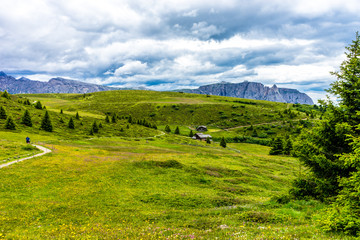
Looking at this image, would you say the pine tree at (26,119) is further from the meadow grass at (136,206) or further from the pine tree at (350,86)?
the pine tree at (350,86)

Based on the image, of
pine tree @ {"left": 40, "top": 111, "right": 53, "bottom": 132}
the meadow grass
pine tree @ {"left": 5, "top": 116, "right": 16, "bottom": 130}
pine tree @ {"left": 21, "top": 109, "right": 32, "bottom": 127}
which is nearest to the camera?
the meadow grass

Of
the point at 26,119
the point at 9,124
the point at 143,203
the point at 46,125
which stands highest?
the point at 26,119

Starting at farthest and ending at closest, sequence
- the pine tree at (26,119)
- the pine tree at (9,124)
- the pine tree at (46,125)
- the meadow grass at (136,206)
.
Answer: the pine tree at (46,125) < the pine tree at (26,119) < the pine tree at (9,124) < the meadow grass at (136,206)

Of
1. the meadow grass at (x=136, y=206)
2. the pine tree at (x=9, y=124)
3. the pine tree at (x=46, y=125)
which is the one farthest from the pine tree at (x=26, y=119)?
the meadow grass at (x=136, y=206)

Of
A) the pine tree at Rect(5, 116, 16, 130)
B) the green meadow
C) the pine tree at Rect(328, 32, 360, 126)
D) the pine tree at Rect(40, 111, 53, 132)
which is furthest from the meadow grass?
the pine tree at Rect(40, 111, 53, 132)

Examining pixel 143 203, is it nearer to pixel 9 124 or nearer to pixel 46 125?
pixel 9 124

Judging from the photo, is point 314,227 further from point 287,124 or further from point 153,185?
point 287,124

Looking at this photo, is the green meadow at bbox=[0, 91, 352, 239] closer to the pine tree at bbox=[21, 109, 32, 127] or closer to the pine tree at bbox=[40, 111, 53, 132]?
the pine tree at bbox=[40, 111, 53, 132]

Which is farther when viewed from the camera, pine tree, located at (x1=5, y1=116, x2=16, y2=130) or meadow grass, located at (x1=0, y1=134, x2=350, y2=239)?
pine tree, located at (x1=5, y1=116, x2=16, y2=130)

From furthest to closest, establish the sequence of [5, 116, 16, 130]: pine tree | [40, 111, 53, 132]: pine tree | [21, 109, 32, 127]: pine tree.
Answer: [40, 111, 53, 132]: pine tree, [21, 109, 32, 127]: pine tree, [5, 116, 16, 130]: pine tree

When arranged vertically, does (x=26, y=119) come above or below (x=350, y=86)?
below

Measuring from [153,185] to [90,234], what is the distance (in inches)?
564

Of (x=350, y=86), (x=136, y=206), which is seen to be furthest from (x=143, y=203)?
(x=350, y=86)

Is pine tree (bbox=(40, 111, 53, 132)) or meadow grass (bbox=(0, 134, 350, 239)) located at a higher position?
pine tree (bbox=(40, 111, 53, 132))
